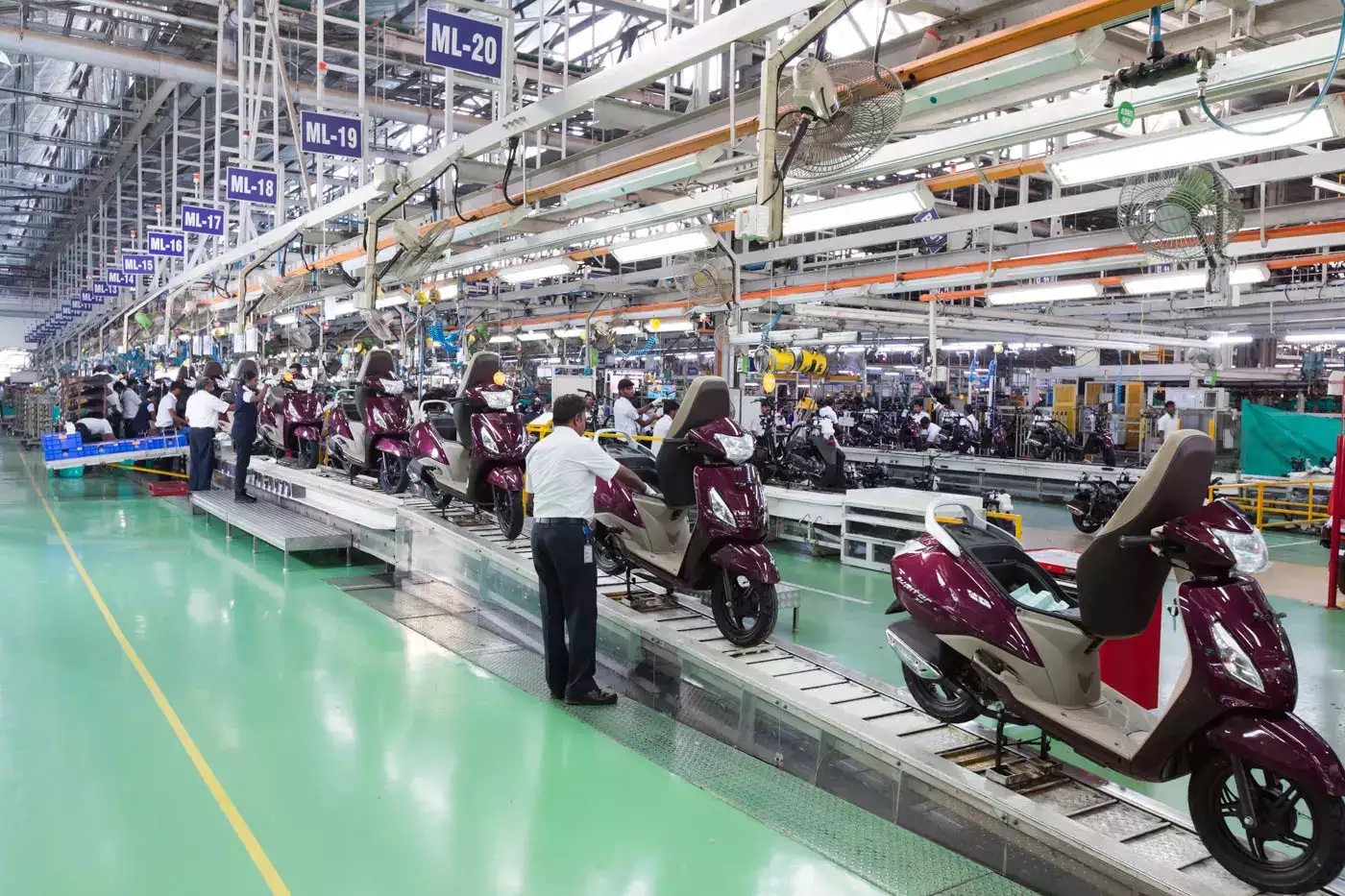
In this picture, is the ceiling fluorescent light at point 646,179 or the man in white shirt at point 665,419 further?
the man in white shirt at point 665,419

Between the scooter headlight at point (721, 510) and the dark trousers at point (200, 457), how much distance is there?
24.5 ft

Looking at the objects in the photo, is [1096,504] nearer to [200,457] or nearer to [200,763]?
[200,763]

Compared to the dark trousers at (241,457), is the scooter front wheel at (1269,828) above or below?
below

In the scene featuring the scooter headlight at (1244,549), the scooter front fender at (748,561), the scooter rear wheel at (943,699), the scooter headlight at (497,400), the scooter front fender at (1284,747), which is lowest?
the scooter rear wheel at (943,699)

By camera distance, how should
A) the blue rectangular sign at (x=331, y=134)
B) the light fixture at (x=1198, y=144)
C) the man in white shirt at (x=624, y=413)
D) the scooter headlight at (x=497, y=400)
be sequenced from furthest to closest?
the man in white shirt at (x=624, y=413) < the blue rectangular sign at (x=331, y=134) < the scooter headlight at (x=497, y=400) < the light fixture at (x=1198, y=144)

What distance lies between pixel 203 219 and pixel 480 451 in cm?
709

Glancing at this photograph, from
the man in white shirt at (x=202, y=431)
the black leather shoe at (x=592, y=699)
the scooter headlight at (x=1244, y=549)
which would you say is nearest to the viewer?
the scooter headlight at (x=1244, y=549)

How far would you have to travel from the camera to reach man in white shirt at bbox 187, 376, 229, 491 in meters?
9.88

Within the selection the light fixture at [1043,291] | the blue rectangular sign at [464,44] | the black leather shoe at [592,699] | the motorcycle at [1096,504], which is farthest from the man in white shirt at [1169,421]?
the black leather shoe at [592,699]

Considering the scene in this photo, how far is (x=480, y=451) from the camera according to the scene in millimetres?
6465

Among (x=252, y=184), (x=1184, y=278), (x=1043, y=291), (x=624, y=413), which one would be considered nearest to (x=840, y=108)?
(x=1184, y=278)

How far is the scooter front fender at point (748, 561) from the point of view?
4297 millimetres

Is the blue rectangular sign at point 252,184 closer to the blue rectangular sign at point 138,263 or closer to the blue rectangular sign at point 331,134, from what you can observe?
the blue rectangular sign at point 331,134

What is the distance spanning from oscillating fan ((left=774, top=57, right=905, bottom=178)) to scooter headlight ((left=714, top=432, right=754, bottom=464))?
1.44 meters
